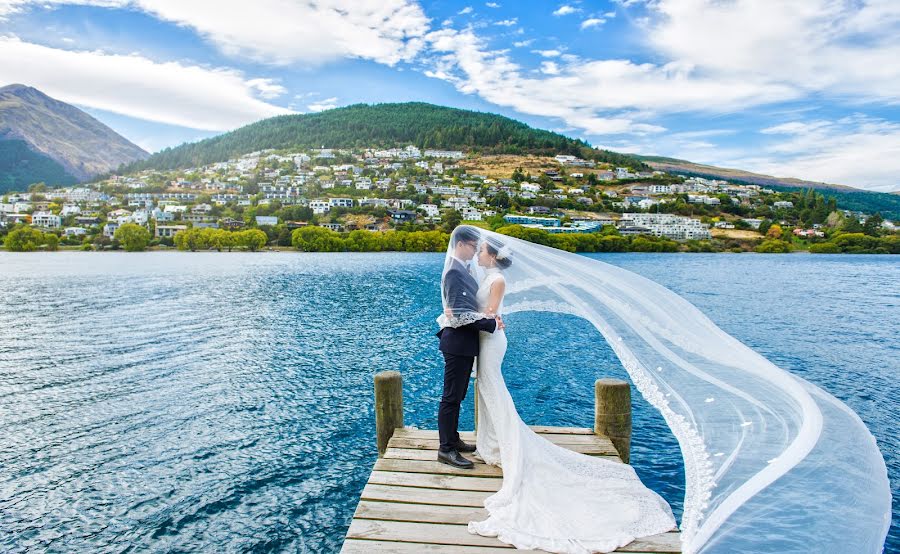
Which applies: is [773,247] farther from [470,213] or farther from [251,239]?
[251,239]

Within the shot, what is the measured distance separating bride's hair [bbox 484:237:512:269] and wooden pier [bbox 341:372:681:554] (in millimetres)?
2342

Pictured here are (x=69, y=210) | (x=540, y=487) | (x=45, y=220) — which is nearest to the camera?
(x=540, y=487)

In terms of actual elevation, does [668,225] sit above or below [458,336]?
above

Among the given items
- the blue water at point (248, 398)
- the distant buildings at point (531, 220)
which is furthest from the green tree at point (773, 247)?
the blue water at point (248, 398)

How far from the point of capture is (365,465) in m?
10.4

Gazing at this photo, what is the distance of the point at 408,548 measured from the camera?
4.23 meters

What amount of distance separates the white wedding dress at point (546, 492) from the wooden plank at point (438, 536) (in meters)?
0.07

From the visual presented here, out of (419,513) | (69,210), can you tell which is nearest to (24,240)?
(69,210)

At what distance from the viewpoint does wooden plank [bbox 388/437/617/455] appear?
20.7ft

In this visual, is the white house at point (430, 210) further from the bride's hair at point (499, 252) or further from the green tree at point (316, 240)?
the bride's hair at point (499, 252)

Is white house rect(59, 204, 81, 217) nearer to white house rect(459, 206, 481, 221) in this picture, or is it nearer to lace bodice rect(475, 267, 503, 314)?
white house rect(459, 206, 481, 221)

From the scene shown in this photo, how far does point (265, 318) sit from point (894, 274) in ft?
269

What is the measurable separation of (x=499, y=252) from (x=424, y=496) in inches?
106

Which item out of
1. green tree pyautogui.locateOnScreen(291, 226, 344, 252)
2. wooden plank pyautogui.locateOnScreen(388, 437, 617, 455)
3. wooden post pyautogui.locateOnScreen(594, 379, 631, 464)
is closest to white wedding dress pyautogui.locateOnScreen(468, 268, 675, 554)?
wooden plank pyautogui.locateOnScreen(388, 437, 617, 455)
